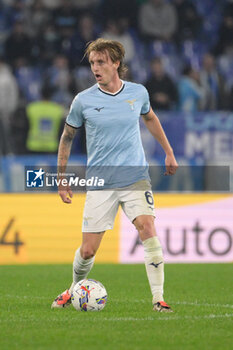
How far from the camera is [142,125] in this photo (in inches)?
637

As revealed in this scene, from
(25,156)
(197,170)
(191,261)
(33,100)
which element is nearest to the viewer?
(191,261)

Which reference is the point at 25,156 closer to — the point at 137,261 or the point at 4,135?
the point at 4,135

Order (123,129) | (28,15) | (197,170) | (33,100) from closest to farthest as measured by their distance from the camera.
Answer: (123,129) → (197,170) → (33,100) → (28,15)

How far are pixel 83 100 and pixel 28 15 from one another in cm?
1258

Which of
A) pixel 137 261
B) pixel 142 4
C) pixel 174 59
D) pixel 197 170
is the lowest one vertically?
pixel 137 261

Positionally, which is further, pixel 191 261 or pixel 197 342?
pixel 191 261

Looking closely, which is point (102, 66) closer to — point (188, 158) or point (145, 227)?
point (145, 227)

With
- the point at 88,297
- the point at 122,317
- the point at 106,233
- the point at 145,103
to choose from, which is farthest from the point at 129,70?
the point at 122,317

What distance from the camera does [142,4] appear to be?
19594 mm

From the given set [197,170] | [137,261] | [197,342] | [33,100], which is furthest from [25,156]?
[197,342]

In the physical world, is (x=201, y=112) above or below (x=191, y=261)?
above

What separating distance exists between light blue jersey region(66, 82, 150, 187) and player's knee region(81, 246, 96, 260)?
1.84ft

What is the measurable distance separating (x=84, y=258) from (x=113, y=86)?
142 cm

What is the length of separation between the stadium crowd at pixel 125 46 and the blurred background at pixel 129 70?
2 cm
